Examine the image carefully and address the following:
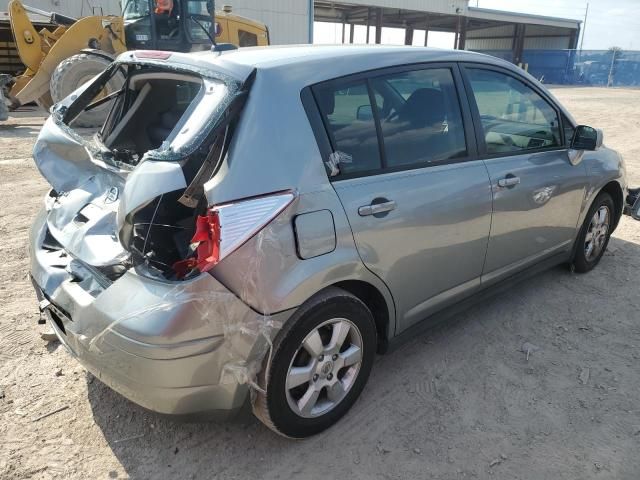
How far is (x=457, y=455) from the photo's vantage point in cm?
247

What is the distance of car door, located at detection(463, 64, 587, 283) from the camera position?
3.15 m

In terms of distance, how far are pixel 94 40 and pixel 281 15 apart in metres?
16.5

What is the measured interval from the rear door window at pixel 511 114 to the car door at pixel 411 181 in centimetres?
20

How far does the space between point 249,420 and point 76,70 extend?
967 centimetres

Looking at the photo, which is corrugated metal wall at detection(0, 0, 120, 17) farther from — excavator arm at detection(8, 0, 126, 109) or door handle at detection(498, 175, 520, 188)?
door handle at detection(498, 175, 520, 188)

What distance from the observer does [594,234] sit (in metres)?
4.34

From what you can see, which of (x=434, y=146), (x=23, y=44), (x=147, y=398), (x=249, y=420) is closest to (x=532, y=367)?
(x=434, y=146)

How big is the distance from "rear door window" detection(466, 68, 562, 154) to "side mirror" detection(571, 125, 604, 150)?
5.2 inches

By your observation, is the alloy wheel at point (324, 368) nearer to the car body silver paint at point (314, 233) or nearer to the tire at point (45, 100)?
the car body silver paint at point (314, 233)

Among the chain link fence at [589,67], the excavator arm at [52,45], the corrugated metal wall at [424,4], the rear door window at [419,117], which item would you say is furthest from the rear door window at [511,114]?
the chain link fence at [589,67]

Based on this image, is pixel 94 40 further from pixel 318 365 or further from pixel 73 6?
pixel 318 365

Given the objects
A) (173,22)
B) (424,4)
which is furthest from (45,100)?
(424,4)

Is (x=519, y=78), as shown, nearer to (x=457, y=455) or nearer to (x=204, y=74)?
(x=204, y=74)

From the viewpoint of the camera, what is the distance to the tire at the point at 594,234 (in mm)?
4176
